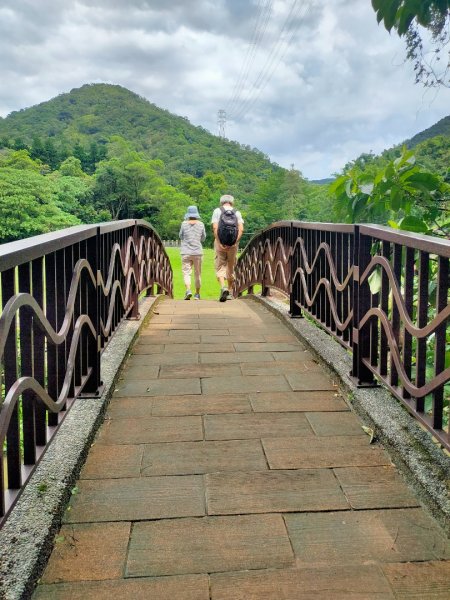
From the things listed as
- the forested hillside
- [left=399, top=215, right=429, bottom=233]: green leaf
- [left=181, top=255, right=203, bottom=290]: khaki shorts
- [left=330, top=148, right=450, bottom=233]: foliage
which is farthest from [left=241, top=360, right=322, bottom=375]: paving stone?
the forested hillside

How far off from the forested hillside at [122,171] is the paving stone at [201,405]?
5665cm

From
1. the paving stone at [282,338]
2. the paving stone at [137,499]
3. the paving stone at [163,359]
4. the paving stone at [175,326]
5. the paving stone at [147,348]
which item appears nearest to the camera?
the paving stone at [137,499]

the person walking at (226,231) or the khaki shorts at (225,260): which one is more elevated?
the person walking at (226,231)

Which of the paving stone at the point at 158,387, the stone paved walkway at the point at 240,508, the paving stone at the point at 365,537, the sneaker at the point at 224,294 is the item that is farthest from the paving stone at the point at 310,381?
the sneaker at the point at 224,294

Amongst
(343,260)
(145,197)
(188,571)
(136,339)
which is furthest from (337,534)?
(145,197)

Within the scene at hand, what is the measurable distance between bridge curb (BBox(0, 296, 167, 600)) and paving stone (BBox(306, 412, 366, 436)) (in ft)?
3.69

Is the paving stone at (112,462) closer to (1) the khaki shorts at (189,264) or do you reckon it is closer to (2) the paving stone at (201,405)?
(2) the paving stone at (201,405)

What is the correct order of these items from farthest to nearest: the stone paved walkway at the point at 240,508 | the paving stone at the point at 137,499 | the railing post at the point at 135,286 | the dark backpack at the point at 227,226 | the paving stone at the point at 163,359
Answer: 1. the dark backpack at the point at 227,226
2. the railing post at the point at 135,286
3. the paving stone at the point at 163,359
4. the paving stone at the point at 137,499
5. the stone paved walkway at the point at 240,508

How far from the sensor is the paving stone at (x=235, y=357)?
418 cm

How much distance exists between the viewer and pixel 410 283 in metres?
2.56

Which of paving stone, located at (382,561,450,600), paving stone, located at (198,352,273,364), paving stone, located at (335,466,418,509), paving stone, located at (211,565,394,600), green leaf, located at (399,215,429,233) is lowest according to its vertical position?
paving stone, located at (382,561,450,600)

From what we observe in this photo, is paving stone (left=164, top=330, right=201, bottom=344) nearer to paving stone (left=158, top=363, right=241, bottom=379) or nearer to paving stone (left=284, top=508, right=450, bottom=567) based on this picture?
paving stone (left=158, top=363, right=241, bottom=379)

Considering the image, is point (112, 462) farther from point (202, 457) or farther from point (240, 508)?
point (240, 508)

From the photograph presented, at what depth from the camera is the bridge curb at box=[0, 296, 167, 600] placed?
66.2 inches
